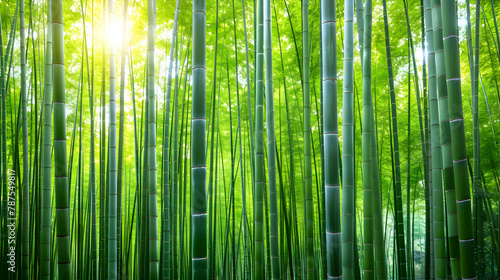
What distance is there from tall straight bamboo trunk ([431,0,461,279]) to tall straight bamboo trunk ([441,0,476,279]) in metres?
0.12

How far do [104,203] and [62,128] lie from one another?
1.84 m

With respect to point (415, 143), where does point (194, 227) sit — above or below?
below

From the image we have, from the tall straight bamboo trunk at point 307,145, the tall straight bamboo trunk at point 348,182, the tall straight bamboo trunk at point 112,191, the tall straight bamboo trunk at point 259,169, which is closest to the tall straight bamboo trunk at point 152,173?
the tall straight bamboo trunk at point 112,191

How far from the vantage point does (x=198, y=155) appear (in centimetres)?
110

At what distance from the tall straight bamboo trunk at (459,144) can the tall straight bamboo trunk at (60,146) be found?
143 centimetres

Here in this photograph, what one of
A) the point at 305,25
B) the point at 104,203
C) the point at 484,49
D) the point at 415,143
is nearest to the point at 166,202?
the point at 104,203

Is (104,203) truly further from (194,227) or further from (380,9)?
(380,9)

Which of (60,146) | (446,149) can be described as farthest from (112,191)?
(446,149)

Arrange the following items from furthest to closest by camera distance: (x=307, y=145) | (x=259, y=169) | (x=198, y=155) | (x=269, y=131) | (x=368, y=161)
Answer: (x=307, y=145), (x=269, y=131), (x=259, y=169), (x=368, y=161), (x=198, y=155)

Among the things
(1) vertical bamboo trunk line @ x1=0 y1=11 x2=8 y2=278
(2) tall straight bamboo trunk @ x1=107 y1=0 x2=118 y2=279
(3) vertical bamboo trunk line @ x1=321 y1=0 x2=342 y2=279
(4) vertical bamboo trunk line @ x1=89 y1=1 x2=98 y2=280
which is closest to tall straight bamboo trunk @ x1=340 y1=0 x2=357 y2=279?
(3) vertical bamboo trunk line @ x1=321 y1=0 x2=342 y2=279

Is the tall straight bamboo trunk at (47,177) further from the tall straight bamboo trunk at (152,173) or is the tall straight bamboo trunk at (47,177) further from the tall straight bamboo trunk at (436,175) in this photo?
the tall straight bamboo trunk at (436,175)

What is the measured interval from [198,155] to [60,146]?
0.59 metres

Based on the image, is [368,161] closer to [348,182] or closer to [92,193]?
[348,182]

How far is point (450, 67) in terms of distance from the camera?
117 cm
